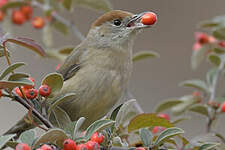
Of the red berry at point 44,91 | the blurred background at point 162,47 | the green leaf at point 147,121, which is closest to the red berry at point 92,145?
the red berry at point 44,91

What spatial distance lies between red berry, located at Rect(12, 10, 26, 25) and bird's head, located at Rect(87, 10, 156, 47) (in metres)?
0.83

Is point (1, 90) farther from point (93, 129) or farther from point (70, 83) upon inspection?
point (70, 83)

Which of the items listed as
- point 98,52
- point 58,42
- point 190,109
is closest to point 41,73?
point 58,42

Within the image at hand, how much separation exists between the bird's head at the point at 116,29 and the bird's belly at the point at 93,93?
1.32 ft

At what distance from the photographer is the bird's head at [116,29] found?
138 inches

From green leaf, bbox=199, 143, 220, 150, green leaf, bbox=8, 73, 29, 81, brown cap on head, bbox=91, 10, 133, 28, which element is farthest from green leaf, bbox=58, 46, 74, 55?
green leaf, bbox=199, 143, 220, 150

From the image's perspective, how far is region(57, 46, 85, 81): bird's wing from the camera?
3.42m

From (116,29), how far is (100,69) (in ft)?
1.64

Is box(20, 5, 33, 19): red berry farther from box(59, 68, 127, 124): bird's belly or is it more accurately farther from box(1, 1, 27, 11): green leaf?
box(59, 68, 127, 124): bird's belly

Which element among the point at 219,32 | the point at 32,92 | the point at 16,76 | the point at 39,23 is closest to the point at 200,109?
the point at 219,32

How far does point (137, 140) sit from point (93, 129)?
0.69m

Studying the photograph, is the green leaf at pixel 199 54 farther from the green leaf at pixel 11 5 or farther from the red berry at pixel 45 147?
the red berry at pixel 45 147

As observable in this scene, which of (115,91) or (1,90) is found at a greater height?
(1,90)

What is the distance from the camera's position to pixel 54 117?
2.50 meters
